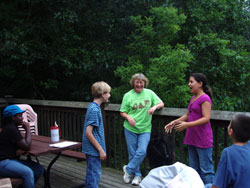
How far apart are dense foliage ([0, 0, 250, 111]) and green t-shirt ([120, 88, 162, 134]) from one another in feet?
8.99

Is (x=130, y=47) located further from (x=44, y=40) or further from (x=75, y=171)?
(x=75, y=171)

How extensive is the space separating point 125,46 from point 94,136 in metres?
5.10

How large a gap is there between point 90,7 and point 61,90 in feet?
9.19

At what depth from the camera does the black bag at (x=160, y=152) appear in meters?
2.98

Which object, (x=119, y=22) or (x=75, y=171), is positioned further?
(x=119, y=22)

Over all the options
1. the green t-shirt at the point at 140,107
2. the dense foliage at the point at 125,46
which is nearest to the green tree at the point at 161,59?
the dense foliage at the point at 125,46

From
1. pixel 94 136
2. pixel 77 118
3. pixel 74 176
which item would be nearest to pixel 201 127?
pixel 94 136

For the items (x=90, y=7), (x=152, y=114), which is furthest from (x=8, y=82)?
(x=152, y=114)

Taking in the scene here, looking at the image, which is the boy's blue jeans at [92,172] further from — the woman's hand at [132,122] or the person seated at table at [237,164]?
the person seated at table at [237,164]

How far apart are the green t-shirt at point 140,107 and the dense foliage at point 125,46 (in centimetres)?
274

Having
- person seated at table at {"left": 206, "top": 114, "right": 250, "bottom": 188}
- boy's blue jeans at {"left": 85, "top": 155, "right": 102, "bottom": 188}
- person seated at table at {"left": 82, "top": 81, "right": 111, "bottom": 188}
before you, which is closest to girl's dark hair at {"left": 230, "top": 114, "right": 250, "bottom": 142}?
person seated at table at {"left": 206, "top": 114, "right": 250, "bottom": 188}

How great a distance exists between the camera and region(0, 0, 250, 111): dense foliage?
676cm

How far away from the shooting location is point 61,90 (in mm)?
9109

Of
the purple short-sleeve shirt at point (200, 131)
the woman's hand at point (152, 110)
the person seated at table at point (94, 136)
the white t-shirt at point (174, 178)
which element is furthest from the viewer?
the woman's hand at point (152, 110)
